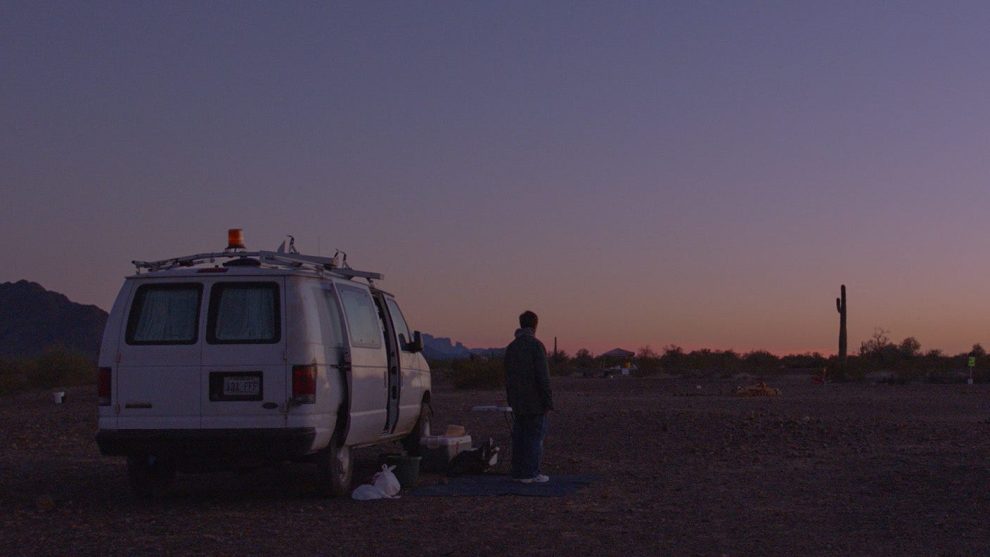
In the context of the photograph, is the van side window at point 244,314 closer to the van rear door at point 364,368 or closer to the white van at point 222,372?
the white van at point 222,372

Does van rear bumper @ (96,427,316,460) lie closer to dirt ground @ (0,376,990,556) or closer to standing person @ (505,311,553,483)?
dirt ground @ (0,376,990,556)

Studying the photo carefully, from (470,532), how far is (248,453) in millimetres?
2406

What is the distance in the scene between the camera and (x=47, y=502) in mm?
10883

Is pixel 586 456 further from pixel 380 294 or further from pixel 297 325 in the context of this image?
pixel 297 325

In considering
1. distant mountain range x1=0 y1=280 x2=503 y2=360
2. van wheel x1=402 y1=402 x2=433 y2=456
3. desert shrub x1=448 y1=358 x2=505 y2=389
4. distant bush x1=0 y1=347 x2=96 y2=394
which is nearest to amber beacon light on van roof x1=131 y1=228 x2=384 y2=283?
van wheel x1=402 y1=402 x2=433 y2=456

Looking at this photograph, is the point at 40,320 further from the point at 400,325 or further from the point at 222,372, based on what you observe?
the point at 222,372

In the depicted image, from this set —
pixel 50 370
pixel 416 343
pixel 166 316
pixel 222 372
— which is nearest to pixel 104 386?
pixel 166 316

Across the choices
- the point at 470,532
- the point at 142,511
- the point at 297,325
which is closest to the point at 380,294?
the point at 297,325

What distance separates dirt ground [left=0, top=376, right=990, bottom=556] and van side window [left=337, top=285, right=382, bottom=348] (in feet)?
5.47

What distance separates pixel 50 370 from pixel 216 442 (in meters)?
37.4

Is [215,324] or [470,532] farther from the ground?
[215,324]

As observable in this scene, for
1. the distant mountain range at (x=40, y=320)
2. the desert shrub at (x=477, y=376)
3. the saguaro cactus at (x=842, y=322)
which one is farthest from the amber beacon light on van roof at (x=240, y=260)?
the distant mountain range at (x=40, y=320)

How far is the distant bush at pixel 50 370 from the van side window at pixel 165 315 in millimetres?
35539

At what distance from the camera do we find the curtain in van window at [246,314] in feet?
35.4
